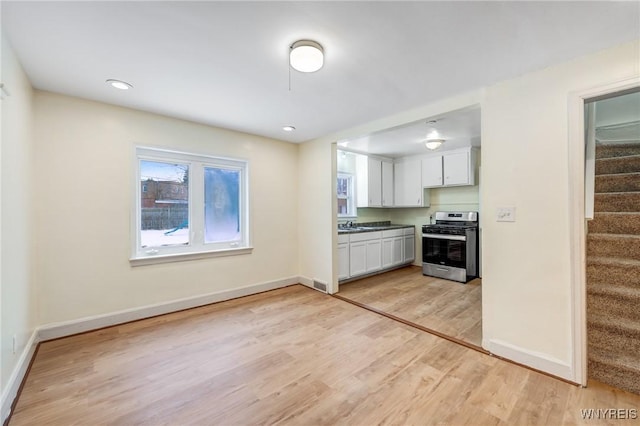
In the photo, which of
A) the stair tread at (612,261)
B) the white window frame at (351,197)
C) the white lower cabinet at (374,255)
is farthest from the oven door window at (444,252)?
the stair tread at (612,261)

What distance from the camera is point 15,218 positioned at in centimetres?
192

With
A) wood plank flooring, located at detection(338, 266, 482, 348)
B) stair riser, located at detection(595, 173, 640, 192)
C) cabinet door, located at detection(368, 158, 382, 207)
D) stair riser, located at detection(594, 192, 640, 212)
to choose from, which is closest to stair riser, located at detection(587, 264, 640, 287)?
stair riser, located at detection(594, 192, 640, 212)

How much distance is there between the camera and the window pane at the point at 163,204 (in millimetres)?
3219

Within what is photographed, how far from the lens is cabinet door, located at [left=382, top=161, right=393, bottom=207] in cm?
569

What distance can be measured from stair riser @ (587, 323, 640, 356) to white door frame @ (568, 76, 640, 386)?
0.25 m

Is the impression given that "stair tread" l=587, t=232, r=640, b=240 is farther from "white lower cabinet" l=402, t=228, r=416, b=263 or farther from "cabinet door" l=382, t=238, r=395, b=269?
"white lower cabinet" l=402, t=228, r=416, b=263

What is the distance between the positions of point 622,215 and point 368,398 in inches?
114

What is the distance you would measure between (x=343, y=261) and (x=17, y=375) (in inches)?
142

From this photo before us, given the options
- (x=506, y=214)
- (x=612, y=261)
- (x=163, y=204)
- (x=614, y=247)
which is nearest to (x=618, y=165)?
(x=614, y=247)

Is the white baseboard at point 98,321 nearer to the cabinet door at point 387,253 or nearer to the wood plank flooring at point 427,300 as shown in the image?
the wood plank flooring at point 427,300

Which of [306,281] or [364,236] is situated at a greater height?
[364,236]

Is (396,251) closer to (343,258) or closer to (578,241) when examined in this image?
(343,258)

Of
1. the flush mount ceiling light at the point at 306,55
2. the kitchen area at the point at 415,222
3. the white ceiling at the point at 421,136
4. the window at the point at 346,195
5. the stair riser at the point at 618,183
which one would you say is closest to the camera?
the flush mount ceiling light at the point at 306,55

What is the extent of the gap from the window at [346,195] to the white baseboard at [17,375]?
442 centimetres
